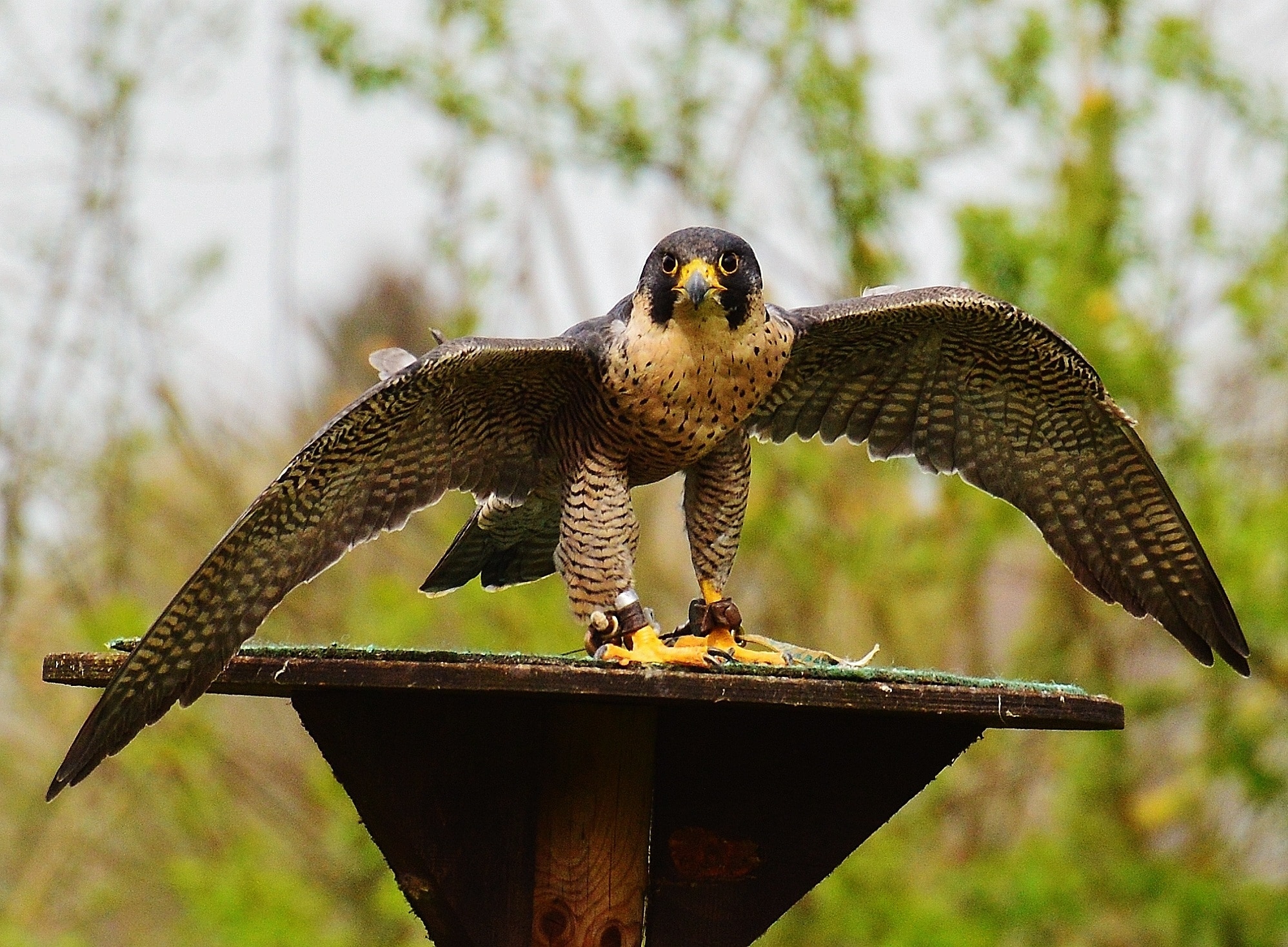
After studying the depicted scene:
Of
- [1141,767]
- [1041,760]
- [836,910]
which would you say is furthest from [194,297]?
[1141,767]

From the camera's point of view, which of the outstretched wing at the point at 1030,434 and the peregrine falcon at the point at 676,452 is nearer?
the peregrine falcon at the point at 676,452

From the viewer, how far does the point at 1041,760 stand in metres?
8.71

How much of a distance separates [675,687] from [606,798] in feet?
1.63

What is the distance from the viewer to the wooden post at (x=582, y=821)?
264 cm

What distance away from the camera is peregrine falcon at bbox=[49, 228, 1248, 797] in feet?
8.29

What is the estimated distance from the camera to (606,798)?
265 centimetres

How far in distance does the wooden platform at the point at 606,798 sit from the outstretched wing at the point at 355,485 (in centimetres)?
10

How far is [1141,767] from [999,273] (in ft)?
12.1

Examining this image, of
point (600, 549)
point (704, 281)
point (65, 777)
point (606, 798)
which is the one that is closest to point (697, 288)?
point (704, 281)

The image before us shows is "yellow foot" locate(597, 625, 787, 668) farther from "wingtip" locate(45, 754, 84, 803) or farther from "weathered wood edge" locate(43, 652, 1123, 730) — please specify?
Answer: "wingtip" locate(45, 754, 84, 803)

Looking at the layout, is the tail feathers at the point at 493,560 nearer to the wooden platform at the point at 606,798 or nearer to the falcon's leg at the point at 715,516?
the falcon's leg at the point at 715,516

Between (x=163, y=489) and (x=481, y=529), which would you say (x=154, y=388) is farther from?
(x=481, y=529)

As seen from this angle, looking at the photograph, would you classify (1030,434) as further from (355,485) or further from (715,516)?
(355,485)

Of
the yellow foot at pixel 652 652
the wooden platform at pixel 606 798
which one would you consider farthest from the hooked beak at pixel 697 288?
the wooden platform at pixel 606 798
